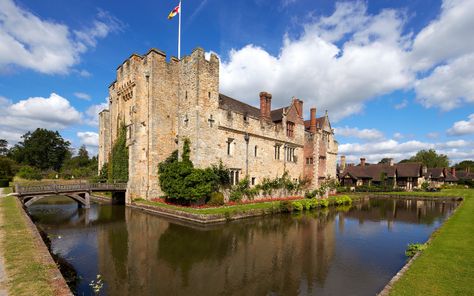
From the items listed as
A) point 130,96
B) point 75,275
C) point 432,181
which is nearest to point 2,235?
point 75,275

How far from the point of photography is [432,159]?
94000 mm

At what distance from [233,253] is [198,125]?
42.4ft

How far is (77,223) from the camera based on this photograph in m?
17.7

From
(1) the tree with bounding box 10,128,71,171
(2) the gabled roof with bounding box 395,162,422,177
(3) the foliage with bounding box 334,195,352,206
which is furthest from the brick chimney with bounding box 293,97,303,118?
(1) the tree with bounding box 10,128,71,171

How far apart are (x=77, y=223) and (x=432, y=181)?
79970mm

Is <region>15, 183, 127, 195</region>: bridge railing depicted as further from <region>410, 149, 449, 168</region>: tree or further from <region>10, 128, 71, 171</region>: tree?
<region>410, 149, 449, 168</region>: tree

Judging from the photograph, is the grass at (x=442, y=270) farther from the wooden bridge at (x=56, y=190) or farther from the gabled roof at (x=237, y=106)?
the wooden bridge at (x=56, y=190)

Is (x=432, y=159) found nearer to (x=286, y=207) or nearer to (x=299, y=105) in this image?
(x=299, y=105)

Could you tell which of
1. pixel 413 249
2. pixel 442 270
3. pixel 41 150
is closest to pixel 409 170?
Result: pixel 413 249

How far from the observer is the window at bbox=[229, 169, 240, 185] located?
80.8 ft

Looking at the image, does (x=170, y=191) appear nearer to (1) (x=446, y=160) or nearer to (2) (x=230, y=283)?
(2) (x=230, y=283)

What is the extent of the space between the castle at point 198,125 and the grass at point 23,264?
43.7ft

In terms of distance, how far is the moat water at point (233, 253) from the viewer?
8.33 m

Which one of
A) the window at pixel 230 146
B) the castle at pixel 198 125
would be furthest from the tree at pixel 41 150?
the window at pixel 230 146
